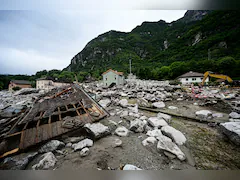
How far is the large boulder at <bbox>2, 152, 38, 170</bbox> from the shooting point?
3.46 ft

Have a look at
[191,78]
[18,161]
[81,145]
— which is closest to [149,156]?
[81,145]

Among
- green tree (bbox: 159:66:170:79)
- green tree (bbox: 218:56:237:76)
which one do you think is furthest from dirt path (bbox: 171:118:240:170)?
green tree (bbox: 218:56:237:76)

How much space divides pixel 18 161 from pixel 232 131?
11.2ft

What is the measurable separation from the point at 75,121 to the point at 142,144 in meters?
1.37

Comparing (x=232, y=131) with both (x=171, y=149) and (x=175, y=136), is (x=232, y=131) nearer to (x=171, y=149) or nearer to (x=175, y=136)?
(x=175, y=136)

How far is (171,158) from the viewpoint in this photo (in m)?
1.20

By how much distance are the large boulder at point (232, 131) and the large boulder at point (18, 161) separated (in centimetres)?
326

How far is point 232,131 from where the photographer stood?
1521 millimetres

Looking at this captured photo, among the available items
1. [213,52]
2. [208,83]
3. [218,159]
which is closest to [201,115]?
[218,159]

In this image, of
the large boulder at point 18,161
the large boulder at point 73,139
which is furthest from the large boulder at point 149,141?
the large boulder at point 18,161

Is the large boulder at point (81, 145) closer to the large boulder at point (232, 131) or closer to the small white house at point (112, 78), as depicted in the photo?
the large boulder at point (232, 131)

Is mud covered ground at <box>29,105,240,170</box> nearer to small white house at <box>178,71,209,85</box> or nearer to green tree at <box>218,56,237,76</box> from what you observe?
green tree at <box>218,56,237,76</box>

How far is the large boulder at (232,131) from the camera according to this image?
1.46 meters

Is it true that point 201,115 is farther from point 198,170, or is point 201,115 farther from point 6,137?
point 6,137
